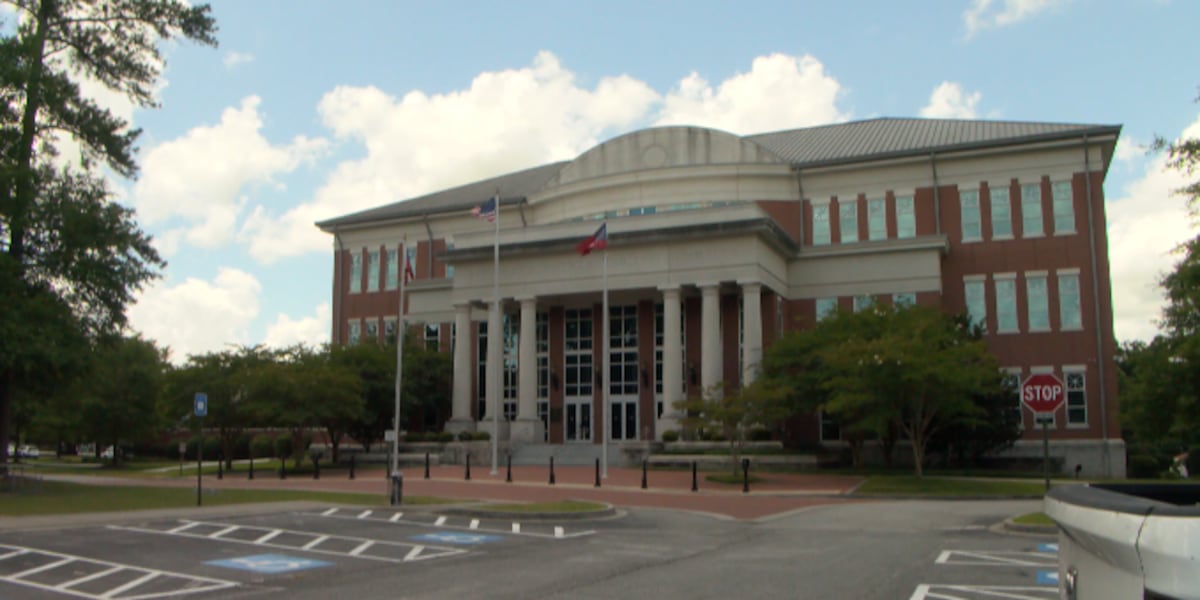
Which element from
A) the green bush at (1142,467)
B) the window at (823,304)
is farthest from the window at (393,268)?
the green bush at (1142,467)

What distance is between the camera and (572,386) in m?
50.8

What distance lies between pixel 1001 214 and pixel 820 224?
8.81 m

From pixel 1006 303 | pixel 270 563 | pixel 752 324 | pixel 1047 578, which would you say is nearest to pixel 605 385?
pixel 752 324

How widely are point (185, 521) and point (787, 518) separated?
12913 mm

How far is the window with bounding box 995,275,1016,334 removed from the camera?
151 feet

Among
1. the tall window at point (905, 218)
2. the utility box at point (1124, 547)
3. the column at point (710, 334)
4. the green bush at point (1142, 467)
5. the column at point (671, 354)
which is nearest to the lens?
the utility box at point (1124, 547)

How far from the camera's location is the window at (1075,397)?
43.8m

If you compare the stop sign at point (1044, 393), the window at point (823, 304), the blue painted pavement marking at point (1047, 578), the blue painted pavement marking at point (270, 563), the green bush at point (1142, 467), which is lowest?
the green bush at point (1142, 467)

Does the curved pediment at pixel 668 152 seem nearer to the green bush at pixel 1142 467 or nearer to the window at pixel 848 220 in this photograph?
the window at pixel 848 220

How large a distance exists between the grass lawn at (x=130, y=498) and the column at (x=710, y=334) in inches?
832

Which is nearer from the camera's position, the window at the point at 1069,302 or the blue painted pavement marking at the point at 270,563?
the blue painted pavement marking at the point at 270,563

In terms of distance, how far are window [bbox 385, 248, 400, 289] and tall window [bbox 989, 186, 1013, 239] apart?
113ft

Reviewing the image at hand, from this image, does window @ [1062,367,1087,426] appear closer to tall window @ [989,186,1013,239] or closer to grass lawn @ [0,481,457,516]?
tall window @ [989,186,1013,239]

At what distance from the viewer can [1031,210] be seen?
46688 millimetres
